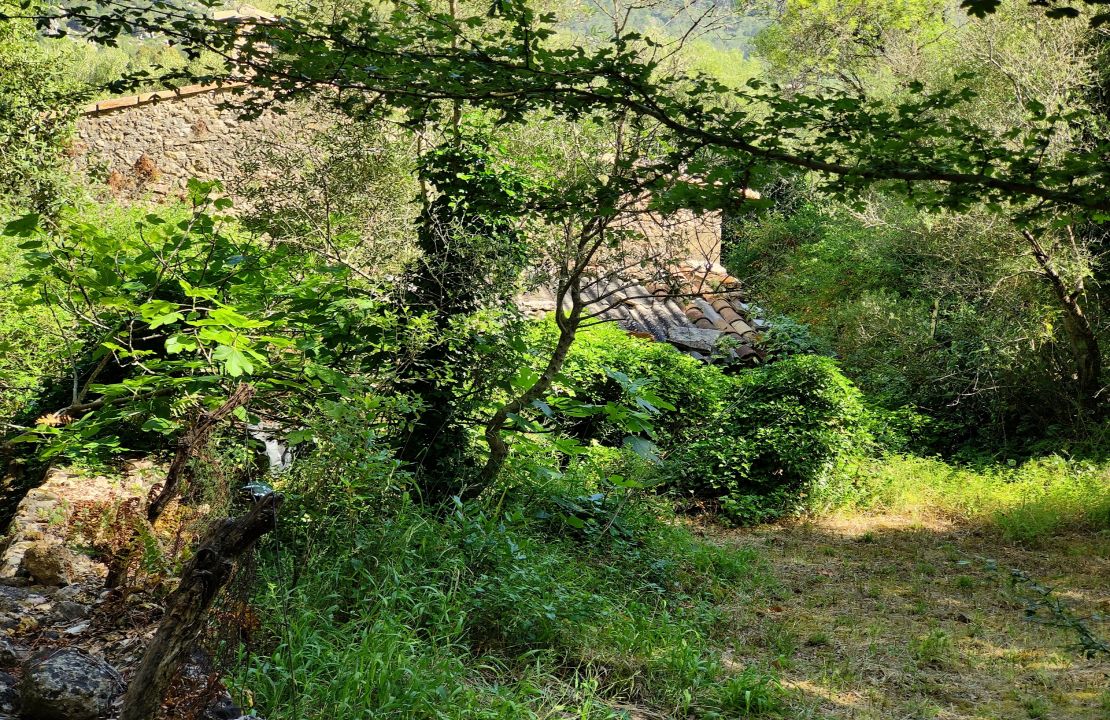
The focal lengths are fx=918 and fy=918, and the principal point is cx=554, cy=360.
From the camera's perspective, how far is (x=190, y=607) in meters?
3.07

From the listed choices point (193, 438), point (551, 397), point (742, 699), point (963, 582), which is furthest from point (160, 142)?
point (742, 699)

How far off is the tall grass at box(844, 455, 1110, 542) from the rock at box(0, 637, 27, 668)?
7973 millimetres

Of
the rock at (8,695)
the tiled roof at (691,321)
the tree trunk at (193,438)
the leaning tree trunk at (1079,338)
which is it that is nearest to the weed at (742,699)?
the tree trunk at (193,438)

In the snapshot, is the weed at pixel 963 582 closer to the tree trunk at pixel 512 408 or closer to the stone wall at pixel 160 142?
the tree trunk at pixel 512 408

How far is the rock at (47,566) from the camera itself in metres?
4.54

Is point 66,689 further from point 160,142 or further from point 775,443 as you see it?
point 160,142

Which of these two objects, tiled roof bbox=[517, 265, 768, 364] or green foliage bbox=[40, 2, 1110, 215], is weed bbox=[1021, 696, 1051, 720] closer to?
green foliage bbox=[40, 2, 1110, 215]

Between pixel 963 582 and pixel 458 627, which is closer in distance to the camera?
pixel 458 627

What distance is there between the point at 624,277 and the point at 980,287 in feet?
22.9

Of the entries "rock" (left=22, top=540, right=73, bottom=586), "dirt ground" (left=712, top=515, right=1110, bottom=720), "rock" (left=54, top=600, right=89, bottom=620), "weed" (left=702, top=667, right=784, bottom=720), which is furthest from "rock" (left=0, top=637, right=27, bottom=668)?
"dirt ground" (left=712, top=515, right=1110, bottom=720)

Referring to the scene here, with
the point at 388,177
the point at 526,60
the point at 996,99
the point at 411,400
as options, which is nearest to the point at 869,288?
the point at 996,99

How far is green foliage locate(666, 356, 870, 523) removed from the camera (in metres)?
9.52

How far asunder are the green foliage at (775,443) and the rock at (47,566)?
18.9ft

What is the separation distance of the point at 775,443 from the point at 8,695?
7607mm
